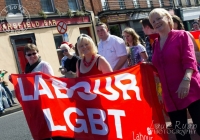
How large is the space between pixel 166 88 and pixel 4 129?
516 centimetres

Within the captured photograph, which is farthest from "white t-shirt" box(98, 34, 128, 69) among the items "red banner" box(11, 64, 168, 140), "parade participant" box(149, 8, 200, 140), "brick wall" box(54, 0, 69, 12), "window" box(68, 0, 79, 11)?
"window" box(68, 0, 79, 11)

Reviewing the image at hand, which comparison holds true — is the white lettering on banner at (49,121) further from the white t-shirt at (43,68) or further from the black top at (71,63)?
the black top at (71,63)

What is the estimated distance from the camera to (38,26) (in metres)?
16.4

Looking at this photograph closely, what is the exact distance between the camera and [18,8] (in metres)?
15.8

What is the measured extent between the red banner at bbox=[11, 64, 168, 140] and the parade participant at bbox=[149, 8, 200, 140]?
14.4 inches

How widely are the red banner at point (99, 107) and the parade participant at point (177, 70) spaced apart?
1.20 ft

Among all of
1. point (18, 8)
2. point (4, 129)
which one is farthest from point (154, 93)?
point (18, 8)

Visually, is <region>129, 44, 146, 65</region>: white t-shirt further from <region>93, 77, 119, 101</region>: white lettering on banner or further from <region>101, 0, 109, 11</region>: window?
<region>101, 0, 109, 11</region>: window

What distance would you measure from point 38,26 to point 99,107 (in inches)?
535

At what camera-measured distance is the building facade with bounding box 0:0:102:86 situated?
48.1ft

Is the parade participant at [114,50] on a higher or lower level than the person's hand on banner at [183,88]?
higher

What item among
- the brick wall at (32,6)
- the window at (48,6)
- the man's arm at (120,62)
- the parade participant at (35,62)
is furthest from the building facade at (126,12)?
the parade participant at (35,62)

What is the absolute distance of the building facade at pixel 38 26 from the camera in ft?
48.1

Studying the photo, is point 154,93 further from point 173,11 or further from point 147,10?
point 173,11
